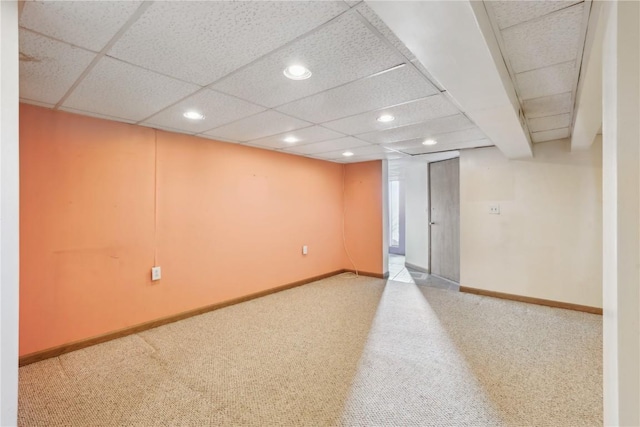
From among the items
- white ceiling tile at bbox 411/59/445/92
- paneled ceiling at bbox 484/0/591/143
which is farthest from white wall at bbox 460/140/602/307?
white ceiling tile at bbox 411/59/445/92

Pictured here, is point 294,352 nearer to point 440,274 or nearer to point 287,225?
point 287,225

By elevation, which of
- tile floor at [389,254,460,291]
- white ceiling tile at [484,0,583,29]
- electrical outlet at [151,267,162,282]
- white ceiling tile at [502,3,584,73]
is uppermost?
white ceiling tile at [502,3,584,73]

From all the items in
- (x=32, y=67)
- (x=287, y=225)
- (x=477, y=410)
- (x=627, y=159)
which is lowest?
(x=477, y=410)

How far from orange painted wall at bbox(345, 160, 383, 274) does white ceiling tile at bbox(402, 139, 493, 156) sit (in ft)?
2.90

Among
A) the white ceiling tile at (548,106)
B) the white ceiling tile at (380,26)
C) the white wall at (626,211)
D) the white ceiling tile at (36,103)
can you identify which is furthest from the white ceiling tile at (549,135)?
the white ceiling tile at (36,103)

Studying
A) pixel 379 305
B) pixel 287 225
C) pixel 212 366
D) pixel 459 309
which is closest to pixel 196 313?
pixel 212 366

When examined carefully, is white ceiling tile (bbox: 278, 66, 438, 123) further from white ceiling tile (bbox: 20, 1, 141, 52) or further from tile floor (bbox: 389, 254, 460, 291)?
tile floor (bbox: 389, 254, 460, 291)

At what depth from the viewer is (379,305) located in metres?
3.57

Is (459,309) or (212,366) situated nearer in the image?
(212,366)

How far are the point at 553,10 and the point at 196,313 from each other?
370 cm

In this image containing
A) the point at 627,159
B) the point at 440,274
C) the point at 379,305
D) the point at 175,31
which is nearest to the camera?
the point at 627,159

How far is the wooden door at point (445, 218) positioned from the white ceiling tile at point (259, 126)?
3.13 m

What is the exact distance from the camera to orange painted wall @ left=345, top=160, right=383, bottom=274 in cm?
494

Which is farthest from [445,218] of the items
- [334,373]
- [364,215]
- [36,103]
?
[36,103]
